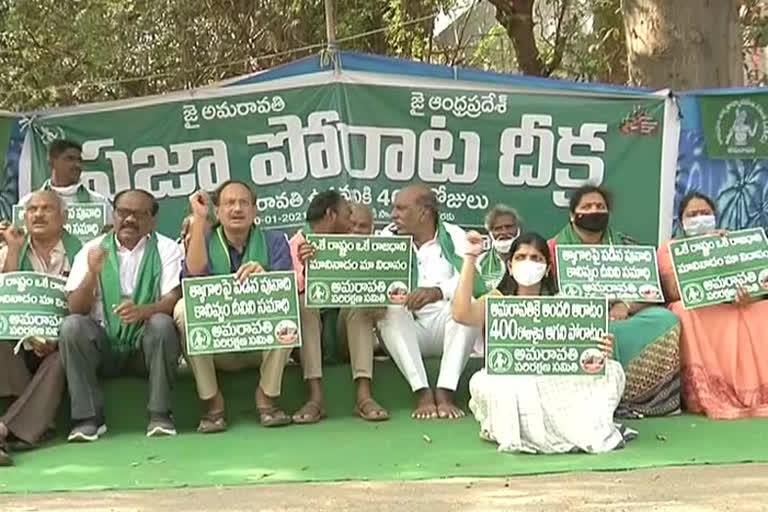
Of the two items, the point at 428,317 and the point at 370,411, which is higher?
the point at 428,317

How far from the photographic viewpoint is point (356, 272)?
5.55m

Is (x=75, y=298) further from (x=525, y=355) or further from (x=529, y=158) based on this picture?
(x=529, y=158)

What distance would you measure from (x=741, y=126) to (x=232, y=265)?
348cm

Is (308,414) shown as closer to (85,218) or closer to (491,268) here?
(491,268)

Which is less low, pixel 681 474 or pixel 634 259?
pixel 634 259

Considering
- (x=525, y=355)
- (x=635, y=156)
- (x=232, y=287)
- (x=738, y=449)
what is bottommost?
(x=738, y=449)

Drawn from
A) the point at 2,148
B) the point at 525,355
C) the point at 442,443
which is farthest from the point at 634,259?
the point at 2,148

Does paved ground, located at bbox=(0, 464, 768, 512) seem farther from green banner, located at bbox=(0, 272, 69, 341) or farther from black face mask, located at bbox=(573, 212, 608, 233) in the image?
black face mask, located at bbox=(573, 212, 608, 233)

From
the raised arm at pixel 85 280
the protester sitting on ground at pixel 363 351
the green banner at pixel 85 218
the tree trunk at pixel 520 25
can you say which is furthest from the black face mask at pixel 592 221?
the tree trunk at pixel 520 25

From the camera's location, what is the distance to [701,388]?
217 inches

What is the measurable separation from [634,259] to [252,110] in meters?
2.68

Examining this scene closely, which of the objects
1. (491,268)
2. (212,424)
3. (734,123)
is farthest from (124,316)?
(734,123)

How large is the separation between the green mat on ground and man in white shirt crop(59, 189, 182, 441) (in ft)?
0.53

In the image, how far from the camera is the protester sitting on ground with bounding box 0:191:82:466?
203 inches
